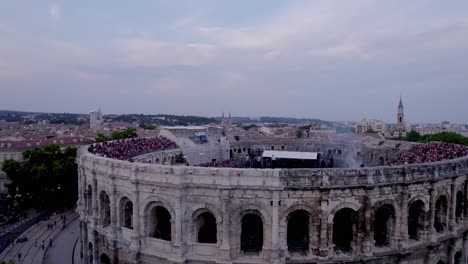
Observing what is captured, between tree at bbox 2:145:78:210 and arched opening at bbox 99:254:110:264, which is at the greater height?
tree at bbox 2:145:78:210

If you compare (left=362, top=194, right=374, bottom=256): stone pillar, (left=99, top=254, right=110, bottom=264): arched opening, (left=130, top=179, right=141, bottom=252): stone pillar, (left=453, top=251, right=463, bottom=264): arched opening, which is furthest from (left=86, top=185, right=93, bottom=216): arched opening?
(left=453, top=251, right=463, bottom=264): arched opening

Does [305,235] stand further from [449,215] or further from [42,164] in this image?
[42,164]

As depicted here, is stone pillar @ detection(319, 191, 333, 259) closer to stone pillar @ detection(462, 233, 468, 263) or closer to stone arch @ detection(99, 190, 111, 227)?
stone pillar @ detection(462, 233, 468, 263)

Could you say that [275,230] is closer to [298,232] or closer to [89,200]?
[298,232]

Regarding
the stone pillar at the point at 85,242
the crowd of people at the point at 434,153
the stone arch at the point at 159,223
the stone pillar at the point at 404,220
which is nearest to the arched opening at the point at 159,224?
the stone arch at the point at 159,223

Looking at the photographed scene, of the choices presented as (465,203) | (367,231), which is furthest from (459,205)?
(367,231)

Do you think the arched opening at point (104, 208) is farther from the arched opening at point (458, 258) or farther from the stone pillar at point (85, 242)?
the arched opening at point (458, 258)

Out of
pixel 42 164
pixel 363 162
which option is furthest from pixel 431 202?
pixel 42 164
